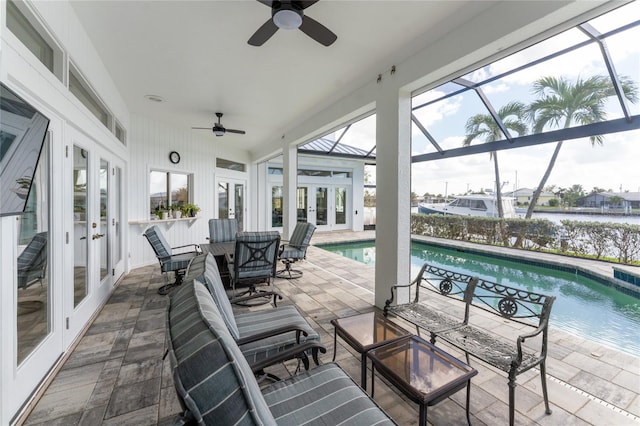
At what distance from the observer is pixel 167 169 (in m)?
6.20

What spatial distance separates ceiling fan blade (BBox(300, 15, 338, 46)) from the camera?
2.12 m

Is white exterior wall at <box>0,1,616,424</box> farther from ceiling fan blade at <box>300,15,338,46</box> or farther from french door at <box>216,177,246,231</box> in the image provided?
french door at <box>216,177,246,231</box>

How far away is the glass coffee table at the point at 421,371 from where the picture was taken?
1.33 metres

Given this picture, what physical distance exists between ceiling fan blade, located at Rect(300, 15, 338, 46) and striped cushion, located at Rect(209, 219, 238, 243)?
3.78m

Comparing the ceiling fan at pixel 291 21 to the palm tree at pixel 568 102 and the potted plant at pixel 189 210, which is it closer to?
the palm tree at pixel 568 102

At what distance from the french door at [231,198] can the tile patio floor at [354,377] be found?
16.6ft

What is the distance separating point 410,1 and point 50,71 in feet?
9.72

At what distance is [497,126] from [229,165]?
22.9 feet

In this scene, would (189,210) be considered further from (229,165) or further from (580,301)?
(580,301)

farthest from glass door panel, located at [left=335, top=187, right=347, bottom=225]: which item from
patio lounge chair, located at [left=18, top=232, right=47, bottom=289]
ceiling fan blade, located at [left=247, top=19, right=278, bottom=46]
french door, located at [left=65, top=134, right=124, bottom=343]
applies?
patio lounge chair, located at [left=18, top=232, right=47, bottom=289]

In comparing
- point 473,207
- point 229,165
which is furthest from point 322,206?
point 473,207

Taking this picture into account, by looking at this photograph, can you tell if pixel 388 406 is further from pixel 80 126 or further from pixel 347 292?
pixel 80 126

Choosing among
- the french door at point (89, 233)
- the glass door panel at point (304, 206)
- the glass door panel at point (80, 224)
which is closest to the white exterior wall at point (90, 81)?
the french door at point (89, 233)

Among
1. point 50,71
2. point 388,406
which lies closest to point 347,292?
point 388,406
